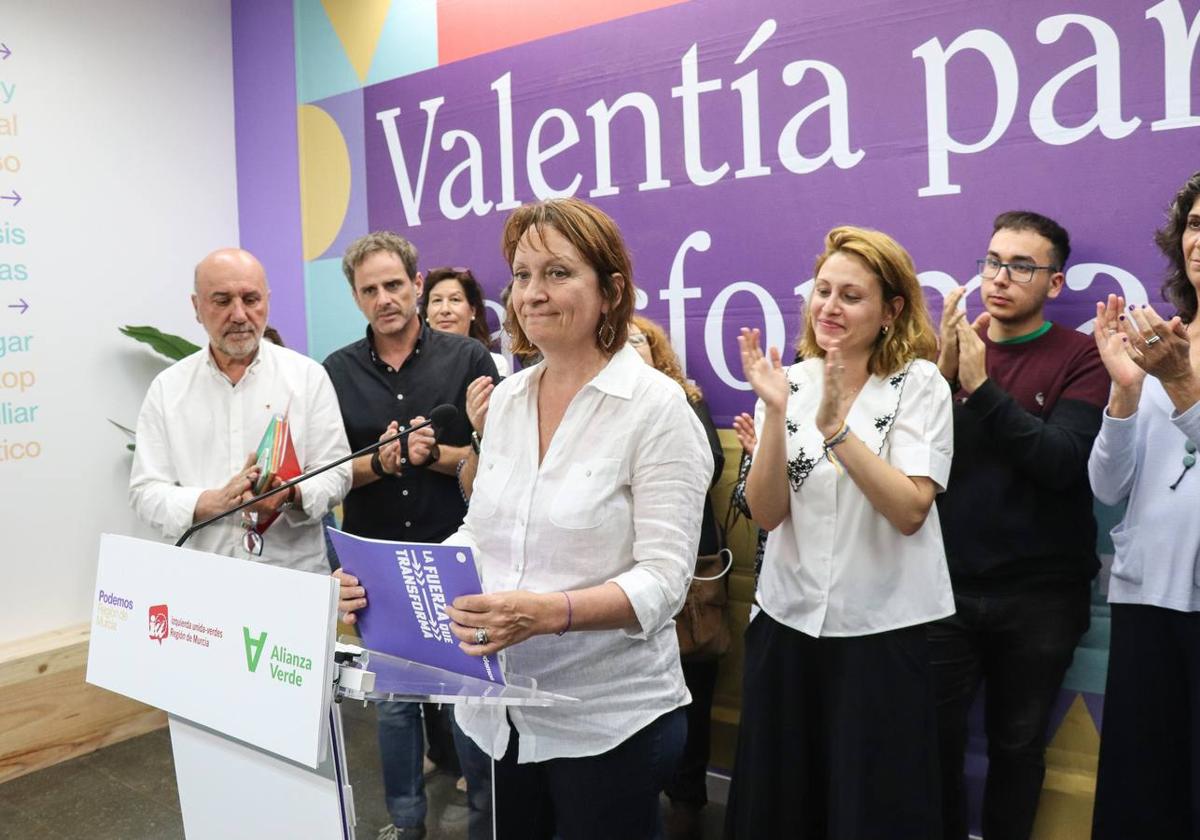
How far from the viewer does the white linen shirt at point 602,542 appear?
1442mm

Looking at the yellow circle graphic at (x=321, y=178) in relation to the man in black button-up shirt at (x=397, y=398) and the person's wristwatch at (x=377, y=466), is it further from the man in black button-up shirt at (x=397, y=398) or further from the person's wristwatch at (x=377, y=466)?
the person's wristwatch at (x=377, y=466)

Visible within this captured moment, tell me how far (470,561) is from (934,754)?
1242 mm

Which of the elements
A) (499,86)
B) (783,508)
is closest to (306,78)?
(499,86)

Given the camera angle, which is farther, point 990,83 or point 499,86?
point 499,86

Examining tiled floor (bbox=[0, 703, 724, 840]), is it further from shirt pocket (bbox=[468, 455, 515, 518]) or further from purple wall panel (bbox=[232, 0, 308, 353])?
purple wall panel (bbox=[232, 0, 308, 353])

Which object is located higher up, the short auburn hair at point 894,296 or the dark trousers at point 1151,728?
the short auburn hair at point 894,296

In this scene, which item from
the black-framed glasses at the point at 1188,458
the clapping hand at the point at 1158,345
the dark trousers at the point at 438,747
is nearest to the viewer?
the clapping hand at the point at 1158,345

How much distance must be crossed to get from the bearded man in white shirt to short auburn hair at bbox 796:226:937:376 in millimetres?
1463

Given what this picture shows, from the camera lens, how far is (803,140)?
2.74 metres

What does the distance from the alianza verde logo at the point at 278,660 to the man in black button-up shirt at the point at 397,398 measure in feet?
4.40

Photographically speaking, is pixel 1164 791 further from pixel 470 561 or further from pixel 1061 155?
pixel 470 561

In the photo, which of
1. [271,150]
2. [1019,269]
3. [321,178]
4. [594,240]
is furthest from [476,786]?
[271,150]

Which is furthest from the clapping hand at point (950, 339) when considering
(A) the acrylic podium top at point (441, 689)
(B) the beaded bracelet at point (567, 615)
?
(A) the acrylic podium top at point (441, 689)

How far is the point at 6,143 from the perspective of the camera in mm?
3502
